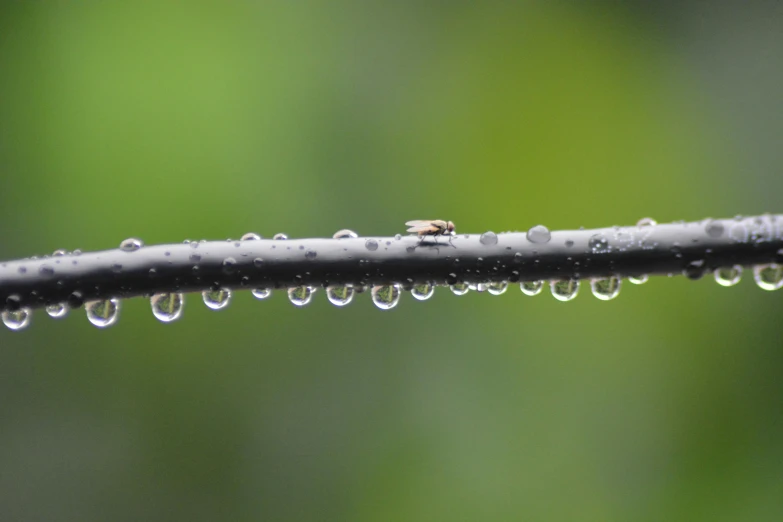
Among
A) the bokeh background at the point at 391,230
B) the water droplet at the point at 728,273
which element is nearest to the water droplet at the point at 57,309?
the water droplet at the point at 728,273

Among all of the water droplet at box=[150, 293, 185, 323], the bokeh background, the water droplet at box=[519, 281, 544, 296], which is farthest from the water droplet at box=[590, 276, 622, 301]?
the bokeh background

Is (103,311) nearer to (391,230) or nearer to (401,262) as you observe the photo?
(401,262)

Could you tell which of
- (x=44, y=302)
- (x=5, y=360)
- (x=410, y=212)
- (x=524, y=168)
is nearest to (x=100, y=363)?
(x=5, y=360)

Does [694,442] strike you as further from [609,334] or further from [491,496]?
[491,496]

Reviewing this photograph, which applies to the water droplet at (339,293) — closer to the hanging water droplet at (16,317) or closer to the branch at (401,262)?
the branch at (401,262)

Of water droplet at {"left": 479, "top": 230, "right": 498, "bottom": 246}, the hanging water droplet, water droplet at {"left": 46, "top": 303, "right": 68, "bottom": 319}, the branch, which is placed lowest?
the hanging water droplet

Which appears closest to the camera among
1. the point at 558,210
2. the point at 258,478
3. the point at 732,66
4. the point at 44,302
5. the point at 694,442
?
the point at 44,302

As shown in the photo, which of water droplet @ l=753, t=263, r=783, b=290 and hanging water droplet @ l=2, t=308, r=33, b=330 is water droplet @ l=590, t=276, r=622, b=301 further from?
hanging water droplet @ l=2, t=308, r=33, b=330

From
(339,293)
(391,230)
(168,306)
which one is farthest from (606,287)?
(391,230)
